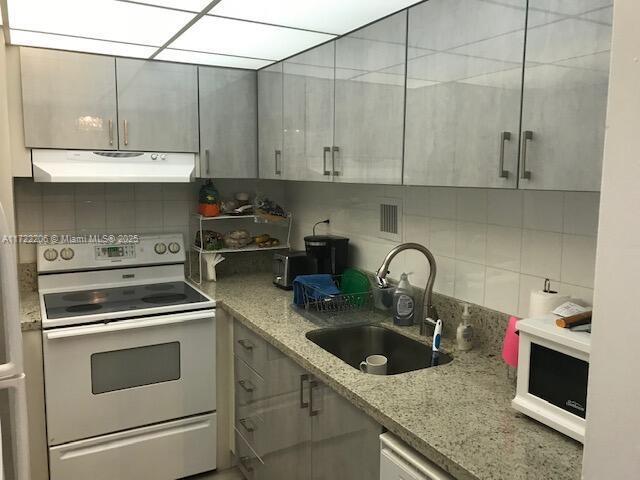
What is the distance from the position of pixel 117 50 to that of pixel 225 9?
894 millimetres

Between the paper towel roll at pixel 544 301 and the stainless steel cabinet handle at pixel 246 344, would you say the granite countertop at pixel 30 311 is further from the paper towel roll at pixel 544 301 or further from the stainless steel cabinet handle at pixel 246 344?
the paper towel roll at pixel 544 301

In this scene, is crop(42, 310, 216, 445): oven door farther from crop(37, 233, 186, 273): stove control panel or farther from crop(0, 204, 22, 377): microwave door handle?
crop(0, 204, 22, 377): microwave door handle

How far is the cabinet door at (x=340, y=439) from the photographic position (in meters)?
1.51

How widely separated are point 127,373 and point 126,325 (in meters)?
0.24

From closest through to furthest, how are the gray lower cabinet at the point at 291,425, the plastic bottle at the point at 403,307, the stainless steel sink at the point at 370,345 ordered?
the gray lower cabinet at the point at 291,425
the stainless steel sink at the point at 370,345
the plastic bottle at the point at 403,307

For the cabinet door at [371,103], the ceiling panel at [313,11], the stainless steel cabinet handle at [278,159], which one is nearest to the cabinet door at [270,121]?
the stainless steel cabinet handle at [278,159]

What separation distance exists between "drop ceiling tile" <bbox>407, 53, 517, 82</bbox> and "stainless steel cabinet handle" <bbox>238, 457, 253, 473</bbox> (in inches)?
73.3

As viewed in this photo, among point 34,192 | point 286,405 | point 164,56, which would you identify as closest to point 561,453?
point 286,405

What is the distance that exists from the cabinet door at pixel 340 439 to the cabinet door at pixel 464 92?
77 centimetres

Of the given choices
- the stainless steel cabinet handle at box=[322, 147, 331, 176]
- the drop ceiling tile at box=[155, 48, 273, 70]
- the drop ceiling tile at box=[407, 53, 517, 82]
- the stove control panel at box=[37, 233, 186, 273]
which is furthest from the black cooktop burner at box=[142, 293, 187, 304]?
the drop ceiling tile at box=[407, 53, 517, 82]

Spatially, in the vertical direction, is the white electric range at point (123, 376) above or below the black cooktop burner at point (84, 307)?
below

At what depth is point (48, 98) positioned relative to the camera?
247 cm

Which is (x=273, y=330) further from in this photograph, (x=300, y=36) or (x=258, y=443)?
(x=300, y=36)

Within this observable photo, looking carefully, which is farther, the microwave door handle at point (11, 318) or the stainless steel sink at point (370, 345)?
the stainless steel sink at point (370, 345)
